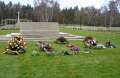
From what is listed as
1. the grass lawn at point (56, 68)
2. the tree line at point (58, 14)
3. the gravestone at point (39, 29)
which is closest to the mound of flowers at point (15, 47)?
the grass lawn at point (56, 68)

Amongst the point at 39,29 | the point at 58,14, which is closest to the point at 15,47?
the point at 39,29

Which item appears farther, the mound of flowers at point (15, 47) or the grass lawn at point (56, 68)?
the mound of flowers at point (15, 47)

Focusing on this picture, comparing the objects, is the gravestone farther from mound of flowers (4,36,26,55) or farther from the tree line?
the tree line

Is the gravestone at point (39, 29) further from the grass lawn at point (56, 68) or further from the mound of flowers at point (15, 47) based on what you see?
the grass lawn at point (56, 68)

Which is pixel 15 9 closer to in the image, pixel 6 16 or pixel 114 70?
pixel 6 16

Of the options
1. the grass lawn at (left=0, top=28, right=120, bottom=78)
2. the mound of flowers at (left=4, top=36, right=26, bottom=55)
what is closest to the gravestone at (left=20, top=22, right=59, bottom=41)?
the mound of flowers at (left=4, top=36, right=26, bottom=55)

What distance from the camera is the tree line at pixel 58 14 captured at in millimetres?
70375

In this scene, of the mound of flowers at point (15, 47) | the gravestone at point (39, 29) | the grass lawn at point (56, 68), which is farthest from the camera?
the gravestone at point (39, 29)

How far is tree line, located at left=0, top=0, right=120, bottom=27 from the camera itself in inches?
2771

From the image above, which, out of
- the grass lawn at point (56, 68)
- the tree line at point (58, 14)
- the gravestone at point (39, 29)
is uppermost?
the tree line at point (58, 14)

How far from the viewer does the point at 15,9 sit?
289 ft

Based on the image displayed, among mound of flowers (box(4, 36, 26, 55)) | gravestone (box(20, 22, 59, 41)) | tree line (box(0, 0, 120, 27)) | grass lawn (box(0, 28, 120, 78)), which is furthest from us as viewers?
tree line (box(0, 0, 120, 27))

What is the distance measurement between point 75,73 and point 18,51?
4853 mm

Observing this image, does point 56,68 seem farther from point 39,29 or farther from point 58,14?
point 58,14
